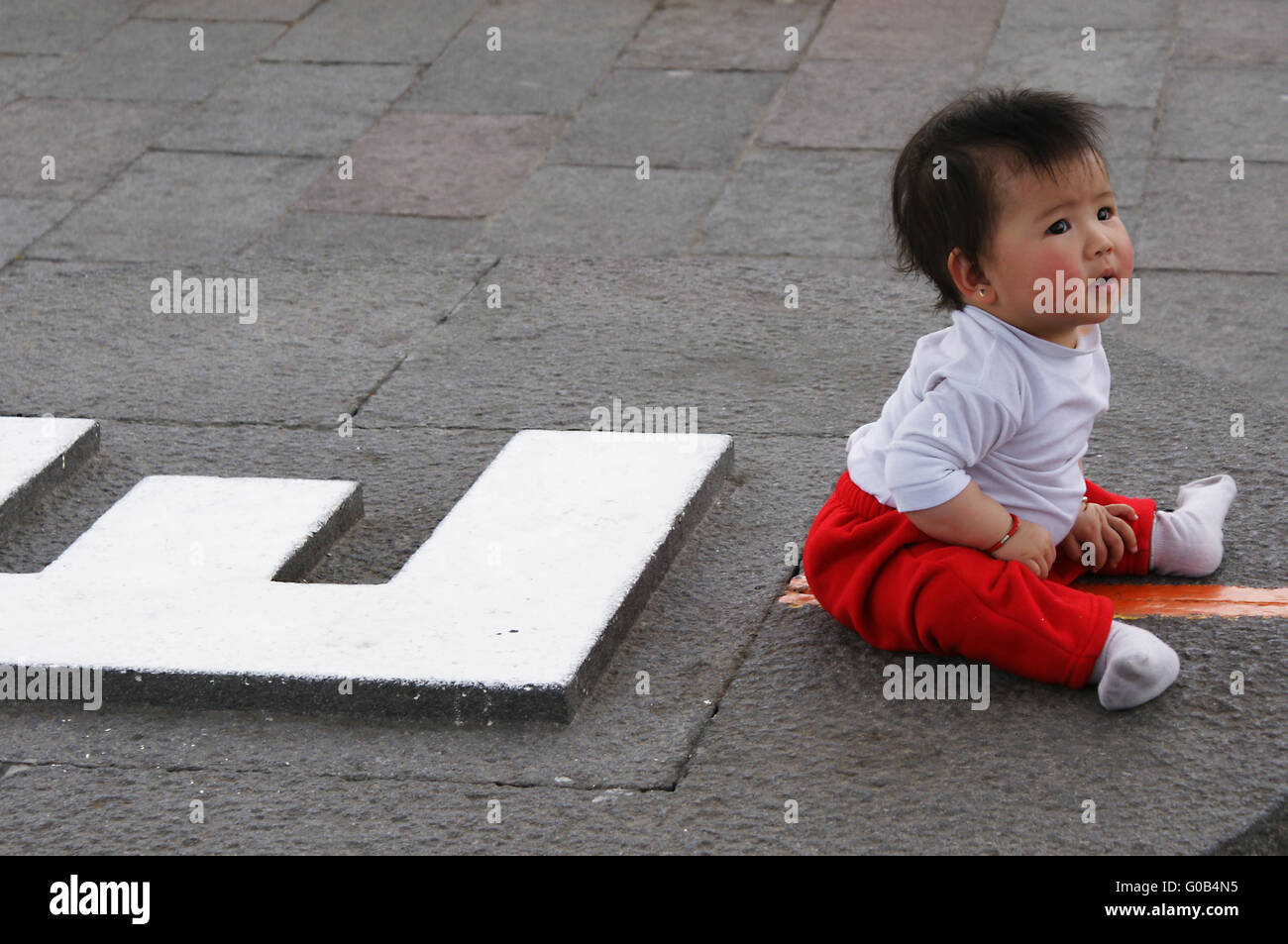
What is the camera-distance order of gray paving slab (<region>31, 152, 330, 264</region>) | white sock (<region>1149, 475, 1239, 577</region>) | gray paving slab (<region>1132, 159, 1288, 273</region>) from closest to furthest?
white sock (<region>1149, 475, 1239, 577</region>) → gray paving slab (<region>1132, 159, 1288, 273</region>) → gray paving slab (<region>31, 152, 330, 264</region>)

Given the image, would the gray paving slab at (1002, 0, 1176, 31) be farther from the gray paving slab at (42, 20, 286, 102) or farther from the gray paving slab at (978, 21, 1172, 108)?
the gray paving slab at (42, 20, 286, 102)

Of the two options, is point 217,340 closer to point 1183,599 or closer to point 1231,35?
point 1183,599

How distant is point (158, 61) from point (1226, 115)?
4.70m

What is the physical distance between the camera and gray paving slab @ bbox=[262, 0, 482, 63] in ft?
25.3

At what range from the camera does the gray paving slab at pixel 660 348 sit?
4.30 m

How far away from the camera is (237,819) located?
2.71m

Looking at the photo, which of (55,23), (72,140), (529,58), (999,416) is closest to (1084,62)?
(529,58)

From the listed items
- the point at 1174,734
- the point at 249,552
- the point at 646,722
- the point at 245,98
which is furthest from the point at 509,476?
Result: the point at 245,98

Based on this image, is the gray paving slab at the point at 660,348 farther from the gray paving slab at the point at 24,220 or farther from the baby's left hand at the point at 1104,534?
the gray paving slab at the point at 24,220

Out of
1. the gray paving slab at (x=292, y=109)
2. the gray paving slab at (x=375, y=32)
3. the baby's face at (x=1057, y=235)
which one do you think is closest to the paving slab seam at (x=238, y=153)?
the gray paving slab at (x=292, y=109)

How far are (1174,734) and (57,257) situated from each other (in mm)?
4110

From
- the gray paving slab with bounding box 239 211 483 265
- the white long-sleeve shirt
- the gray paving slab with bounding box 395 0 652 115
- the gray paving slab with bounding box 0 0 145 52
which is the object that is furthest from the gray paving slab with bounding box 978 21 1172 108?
the gray paving slab with bounding box 0 0 145 52

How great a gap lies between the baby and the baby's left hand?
0.14m

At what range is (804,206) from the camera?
229 inches
